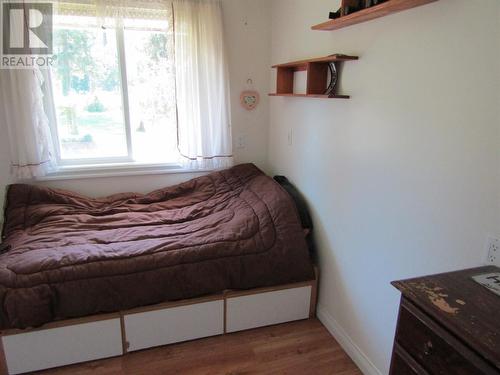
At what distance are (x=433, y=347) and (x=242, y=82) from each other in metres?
2.48

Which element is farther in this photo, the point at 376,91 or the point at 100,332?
the point at 100,332

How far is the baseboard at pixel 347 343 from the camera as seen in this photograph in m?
1.89

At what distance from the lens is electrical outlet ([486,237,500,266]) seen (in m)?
→ 1.15

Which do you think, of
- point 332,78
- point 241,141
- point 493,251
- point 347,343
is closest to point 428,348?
point 493,251

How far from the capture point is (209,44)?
2.71m

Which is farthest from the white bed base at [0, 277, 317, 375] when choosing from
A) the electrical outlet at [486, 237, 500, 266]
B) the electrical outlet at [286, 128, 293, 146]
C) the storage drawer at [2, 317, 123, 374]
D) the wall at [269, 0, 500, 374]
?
the electrical outlet at [486, 237, 500, 266]

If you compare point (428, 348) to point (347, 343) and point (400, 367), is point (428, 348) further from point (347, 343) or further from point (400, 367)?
point (347, 343)

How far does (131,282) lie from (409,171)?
1.53 m

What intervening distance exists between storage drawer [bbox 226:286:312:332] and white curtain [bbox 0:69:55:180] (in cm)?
171

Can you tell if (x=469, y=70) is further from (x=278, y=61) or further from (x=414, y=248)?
(x=278, y=61)

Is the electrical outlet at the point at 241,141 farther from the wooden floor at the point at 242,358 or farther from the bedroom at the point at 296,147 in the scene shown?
the wooden floor at the point at 242,358

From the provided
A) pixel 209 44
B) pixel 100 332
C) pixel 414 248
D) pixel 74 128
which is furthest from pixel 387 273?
pixel 74 128

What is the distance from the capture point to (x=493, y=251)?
117cm

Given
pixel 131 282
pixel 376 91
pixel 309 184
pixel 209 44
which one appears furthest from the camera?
pixel 209 44
